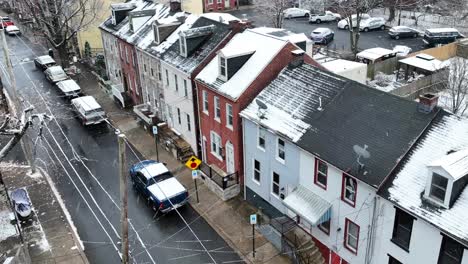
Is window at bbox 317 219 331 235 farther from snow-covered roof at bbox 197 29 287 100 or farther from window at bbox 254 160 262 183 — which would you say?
snow-covered roof at bbox 197 29 287 100

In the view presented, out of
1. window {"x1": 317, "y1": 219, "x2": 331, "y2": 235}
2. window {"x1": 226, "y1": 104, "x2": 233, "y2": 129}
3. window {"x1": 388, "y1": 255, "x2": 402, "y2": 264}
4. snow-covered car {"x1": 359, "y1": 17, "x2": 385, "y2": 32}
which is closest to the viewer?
window {"x1": 388, "y1": 255, "x2": 402, "y2": 264}

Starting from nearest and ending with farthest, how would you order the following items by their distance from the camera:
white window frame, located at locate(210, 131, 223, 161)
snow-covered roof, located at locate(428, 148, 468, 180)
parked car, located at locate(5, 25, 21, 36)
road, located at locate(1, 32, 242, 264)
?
snow-covered roof, located at locate(428, 148, 468, 180), road, located at locate(1, 32, 242, 264), white window frame, located at locate(210, 131, 223, 161), parked car, located at locate(5, 25, 21, 36)

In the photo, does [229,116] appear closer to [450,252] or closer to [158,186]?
[158,186]

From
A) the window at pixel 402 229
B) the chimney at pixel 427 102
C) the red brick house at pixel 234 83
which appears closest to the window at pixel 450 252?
the window at pixel 402 229

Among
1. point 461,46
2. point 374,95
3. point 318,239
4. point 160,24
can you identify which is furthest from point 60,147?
point 461,46

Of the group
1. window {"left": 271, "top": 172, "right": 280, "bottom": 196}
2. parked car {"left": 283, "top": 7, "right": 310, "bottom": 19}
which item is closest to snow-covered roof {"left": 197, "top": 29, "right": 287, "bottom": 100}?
window {"left": 271, "top": 172, "right": 280, "bottom": 196}

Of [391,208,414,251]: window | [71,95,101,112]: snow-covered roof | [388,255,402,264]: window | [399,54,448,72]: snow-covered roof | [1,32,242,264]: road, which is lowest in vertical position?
[1,32,242,264]: road
